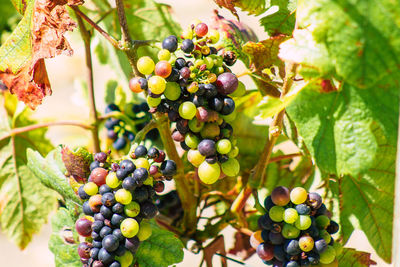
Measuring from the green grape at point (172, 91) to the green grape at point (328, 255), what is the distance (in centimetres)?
24

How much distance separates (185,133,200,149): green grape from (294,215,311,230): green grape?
0.15m

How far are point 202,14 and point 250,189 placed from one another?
2413 mm

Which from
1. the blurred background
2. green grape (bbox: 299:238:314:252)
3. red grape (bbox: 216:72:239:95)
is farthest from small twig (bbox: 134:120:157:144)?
the blurred background

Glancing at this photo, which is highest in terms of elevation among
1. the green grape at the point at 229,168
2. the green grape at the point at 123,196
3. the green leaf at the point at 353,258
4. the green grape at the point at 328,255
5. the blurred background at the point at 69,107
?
the green grape at the point at 229,168

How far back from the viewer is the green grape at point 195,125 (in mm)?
484

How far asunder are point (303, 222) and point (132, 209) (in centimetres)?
19

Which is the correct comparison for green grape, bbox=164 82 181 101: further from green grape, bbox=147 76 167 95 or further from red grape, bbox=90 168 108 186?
red grape, bbox=90 168 108 186

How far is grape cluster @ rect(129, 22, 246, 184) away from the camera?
474mm

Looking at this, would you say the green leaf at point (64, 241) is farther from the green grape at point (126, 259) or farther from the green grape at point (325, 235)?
the green grape at point (325, 235)

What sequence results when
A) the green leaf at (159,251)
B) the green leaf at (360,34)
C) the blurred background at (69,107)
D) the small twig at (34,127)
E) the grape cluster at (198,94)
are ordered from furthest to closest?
the blurred background at (69,107) < the small twig at (34,127) < the green leaf at (159,251) < the grape cluster at (198,94) < the green leaf at (360,34)

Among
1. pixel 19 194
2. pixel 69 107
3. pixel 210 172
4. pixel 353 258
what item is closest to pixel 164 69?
pixel 210 172

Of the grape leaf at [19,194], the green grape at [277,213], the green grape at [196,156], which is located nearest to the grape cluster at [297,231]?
the green grape at [277,213]

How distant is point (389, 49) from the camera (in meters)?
0.38

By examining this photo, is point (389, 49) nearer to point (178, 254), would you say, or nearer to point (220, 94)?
point (220, 94)
